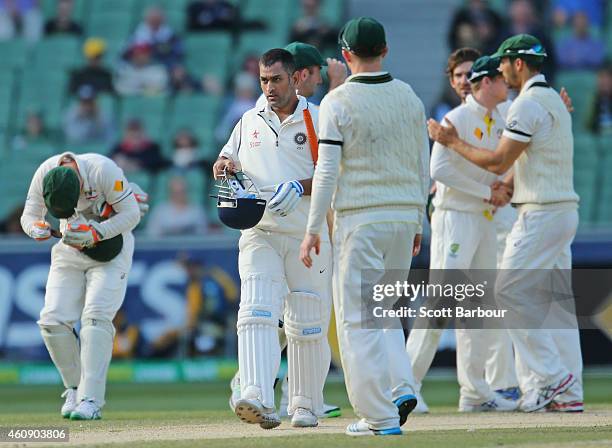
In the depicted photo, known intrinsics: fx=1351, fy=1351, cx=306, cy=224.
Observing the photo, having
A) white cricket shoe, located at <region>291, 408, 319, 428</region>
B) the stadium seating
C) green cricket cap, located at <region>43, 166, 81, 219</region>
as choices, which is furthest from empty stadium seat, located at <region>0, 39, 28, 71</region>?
white cricket shoe, located at <region>291, 408, 319, 428</region>

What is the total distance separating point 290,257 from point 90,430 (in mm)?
1564

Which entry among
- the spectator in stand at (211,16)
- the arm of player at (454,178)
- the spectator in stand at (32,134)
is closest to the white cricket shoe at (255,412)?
the arm of player at (454,178)

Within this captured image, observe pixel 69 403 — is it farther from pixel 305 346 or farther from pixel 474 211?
pixel 474 211

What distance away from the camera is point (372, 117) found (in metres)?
7.01

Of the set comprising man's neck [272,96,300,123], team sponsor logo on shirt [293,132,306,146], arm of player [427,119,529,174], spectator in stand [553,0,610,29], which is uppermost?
spectator in stand [553,0,610,29]

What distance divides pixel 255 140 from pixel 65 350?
2.32m

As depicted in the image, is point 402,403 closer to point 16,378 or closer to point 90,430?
point 90,430

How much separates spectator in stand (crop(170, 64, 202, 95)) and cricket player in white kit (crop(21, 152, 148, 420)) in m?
9.05

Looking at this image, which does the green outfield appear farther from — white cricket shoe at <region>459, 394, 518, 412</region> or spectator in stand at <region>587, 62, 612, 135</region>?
spectator in stand at <region>587, 62, 612, 135</region>

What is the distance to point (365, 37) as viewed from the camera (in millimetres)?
6988

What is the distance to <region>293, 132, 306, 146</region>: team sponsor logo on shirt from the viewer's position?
26.0ft

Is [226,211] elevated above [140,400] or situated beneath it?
elevated above

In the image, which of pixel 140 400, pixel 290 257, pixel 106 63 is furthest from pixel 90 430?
pixel 106 63

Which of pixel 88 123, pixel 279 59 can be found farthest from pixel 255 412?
pixel 88 123
